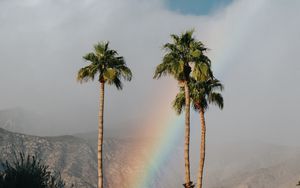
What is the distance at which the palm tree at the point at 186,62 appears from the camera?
120 ft

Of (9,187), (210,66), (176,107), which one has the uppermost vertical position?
(210,66)

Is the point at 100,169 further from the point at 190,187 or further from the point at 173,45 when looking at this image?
the point at 173,45

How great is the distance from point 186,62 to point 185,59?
0.82 feet

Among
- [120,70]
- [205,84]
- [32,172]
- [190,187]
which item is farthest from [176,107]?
[32,172]

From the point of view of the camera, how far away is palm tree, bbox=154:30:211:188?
36.7m

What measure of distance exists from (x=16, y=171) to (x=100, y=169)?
1486 centimetres

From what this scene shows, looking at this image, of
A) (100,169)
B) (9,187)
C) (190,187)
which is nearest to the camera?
(190,187)

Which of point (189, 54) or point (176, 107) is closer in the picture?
point (189, 54)

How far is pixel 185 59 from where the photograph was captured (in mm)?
37281

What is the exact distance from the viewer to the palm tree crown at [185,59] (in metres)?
36.7

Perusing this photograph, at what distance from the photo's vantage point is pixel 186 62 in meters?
37.4

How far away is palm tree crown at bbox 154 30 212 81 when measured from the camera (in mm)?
36719

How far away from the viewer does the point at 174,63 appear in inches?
1439

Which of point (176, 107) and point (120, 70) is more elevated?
point (120, 70)
